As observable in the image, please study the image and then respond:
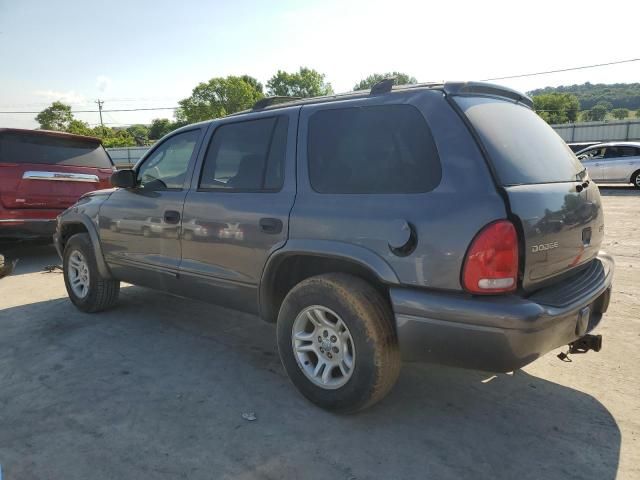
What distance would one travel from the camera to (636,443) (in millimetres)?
2516

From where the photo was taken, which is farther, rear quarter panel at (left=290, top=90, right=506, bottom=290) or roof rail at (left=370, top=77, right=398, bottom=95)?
roof rail at (left=370, top=77, right=398, bottom=95)

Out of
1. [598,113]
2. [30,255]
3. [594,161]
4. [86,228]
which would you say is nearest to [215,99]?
[598,113]

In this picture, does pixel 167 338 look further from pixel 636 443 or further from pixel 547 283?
pixel 636 443

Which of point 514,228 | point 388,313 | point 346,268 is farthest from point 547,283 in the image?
point 346,268

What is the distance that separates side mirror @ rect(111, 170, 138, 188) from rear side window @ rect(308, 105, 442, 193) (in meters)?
1.92

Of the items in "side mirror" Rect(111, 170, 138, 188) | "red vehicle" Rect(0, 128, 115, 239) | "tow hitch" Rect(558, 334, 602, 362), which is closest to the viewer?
"tow hitch" Rect(558, 334, 602, 362)

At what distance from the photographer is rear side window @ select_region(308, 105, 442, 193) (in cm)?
255

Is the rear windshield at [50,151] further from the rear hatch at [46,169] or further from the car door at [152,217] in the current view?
the car door at [152,217]

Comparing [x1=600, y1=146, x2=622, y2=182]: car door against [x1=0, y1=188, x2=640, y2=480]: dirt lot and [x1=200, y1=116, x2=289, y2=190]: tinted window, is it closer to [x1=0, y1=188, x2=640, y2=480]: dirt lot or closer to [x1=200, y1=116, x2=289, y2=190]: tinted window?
[x1=0, y1=188, x2=640, y2=480]: dirt lot

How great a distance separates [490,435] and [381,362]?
0.73 m

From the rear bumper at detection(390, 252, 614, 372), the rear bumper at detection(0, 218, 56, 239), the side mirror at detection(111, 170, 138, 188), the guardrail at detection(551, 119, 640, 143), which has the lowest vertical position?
the rear bumper at detection(390, 252, 614, 372)

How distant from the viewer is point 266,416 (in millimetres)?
2830

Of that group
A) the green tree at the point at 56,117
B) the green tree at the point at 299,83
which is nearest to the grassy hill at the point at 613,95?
the green tree at the point at 299,83

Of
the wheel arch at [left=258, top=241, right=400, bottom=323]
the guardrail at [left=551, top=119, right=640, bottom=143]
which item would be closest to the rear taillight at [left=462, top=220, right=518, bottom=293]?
the wheel arch at [left=258, top=241, right=400, bottom=323]
